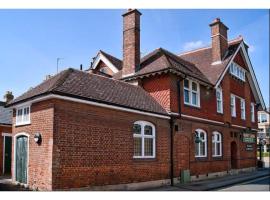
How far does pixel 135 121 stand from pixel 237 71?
561 inches

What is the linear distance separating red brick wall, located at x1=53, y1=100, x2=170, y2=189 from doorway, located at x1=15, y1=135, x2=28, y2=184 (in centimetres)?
244

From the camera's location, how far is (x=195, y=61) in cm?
2588

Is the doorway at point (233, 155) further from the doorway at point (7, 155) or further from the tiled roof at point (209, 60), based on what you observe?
the doorway at point (7, 155)

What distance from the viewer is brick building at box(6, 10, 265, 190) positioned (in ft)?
40.8

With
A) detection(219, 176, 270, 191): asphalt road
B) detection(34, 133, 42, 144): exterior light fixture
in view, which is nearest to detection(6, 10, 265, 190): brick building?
detection(34, 133, 42, 144): exterior light fixture

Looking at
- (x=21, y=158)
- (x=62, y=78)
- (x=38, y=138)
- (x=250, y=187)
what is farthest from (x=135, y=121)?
(x=250, y=187)

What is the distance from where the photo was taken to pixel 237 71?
87.9 feet

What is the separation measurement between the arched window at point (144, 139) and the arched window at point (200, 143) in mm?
4447

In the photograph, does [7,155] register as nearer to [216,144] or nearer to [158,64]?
[158,64]

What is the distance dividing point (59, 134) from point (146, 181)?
18.6 ft

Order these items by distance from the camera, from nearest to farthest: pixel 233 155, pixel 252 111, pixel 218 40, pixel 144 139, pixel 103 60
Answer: pixel 144 139
pixel 218 40
pixel 233 155
pixel 103 60
pixel 252 111

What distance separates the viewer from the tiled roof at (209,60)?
23047mm

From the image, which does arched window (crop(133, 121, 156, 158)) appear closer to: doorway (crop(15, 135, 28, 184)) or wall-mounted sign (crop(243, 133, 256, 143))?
doorway (crop(15, 135, 28, 184))

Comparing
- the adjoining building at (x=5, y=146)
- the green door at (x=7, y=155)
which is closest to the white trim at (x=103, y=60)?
the adjoining building at (x=5, y=146)
